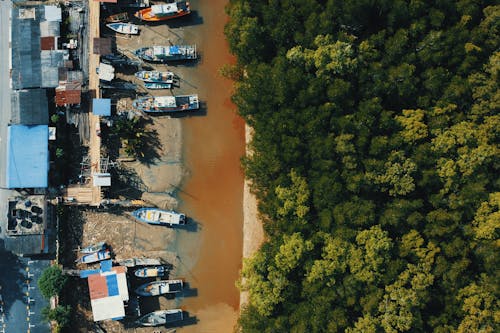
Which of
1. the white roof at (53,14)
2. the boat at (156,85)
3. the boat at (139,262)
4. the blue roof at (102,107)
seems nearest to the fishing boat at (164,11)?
the boat at (156,85)

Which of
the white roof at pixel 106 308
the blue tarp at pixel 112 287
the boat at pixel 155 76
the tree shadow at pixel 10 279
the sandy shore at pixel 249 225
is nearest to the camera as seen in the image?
the white roof at pixel 106 308

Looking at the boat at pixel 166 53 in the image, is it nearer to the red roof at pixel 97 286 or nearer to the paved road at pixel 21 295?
the red roof at pixel 97 286

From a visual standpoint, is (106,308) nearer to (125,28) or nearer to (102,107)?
(102,107)

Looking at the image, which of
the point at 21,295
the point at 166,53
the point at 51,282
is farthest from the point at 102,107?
the point at 21,295

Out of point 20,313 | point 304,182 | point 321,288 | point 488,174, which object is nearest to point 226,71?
point 304,182

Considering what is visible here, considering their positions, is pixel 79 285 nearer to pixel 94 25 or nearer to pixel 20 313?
pixel 20 313
